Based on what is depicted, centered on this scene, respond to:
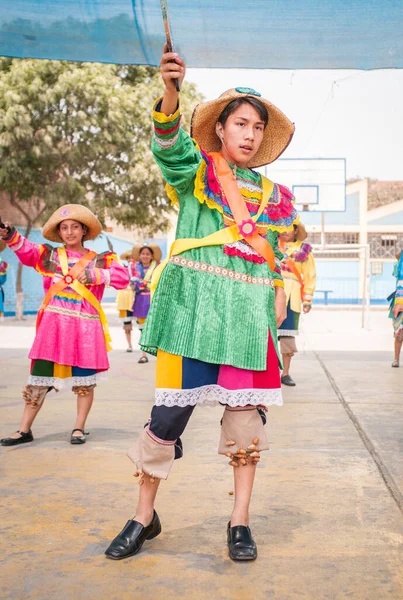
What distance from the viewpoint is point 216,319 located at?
118 inches

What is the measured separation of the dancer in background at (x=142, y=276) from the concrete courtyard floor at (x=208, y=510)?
16.7 feet

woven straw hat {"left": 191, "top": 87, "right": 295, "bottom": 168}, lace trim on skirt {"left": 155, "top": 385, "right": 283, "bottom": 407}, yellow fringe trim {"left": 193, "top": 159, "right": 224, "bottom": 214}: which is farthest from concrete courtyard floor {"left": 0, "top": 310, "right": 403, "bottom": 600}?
woven straw hat {"left": 191, "top": 87, "right": 295, "bottom": 168}

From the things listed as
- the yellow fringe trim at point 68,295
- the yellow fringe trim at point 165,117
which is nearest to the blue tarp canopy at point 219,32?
the yellow fringe trim at point 68,295

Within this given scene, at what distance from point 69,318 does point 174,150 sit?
8.41 ft

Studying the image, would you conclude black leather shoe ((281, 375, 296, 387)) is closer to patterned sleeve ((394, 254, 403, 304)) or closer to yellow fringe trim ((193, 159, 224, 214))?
patterned sleeve ((394, 254, 403, 304))

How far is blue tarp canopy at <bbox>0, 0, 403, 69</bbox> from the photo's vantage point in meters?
4.84

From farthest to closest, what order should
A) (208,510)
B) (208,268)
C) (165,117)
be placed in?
(208,510), (208,268), (165,117)

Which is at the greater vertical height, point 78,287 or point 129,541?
point 78,287

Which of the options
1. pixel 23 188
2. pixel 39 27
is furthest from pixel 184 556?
pixel 23 188

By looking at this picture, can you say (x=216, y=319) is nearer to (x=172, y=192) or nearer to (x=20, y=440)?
(x=172, y=192)

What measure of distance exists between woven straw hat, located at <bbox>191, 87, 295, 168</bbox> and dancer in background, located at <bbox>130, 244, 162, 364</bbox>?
7875 millimetres

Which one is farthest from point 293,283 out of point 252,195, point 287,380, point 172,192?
point 172,192

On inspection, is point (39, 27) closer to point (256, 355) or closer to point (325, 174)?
point (256, 355)

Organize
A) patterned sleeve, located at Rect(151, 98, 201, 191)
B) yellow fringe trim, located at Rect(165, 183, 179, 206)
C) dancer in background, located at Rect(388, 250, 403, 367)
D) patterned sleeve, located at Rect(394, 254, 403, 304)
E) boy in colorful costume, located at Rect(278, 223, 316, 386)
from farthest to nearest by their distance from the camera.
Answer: boy in colorful costume, located at Rect(278, 223, 316, 386) → patterned sleeve, located at Rect(394, 254, 403, 304) → dancer in background, located at Rect(388, 250, 403, 367) → yellow fringe trim, located at Rect(165, 183, 179, 206) → patterned sleeve, located at Rect(151, 98, 201, 191)
